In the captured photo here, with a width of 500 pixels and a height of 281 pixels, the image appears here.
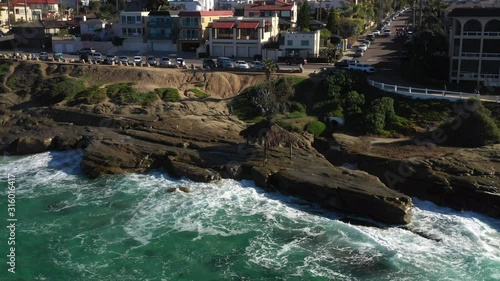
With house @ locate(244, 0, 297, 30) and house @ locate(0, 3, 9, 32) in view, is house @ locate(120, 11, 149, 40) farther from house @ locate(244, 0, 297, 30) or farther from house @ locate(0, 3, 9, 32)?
house @ locate(0, 3, 9, 32)

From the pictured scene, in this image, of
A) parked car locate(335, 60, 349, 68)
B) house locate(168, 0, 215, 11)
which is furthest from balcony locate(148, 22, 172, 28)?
parked car locate(335, 60, 349, 68)

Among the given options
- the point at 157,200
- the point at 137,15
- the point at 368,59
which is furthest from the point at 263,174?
the point at 137,15

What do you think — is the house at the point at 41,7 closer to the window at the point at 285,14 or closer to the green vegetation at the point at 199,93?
the window at the point at 285,14

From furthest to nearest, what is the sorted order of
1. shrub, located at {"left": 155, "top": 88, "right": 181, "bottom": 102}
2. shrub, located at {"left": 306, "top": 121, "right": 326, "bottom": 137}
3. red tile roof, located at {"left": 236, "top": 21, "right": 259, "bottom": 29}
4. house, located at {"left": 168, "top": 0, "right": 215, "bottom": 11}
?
1. house, located at {"left": 168, "top": 0, "right": 215, "bottom": 11}
2. red tile roof, located at {"left": 236, "top": 21, "right": 259, "bottom": 29}
3. shrub, located at {"left": 155, "top": 88, "right": 181, "bottom": 102}
4. shrub, located at {"left": 306, "top": 121, "right": 326, "bottom": 137}

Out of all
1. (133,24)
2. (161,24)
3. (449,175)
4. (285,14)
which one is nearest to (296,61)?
(161,24)

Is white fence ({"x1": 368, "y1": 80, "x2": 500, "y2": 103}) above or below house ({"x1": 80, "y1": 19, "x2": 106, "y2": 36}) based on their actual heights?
below

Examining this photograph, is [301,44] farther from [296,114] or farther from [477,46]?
[477,46]
